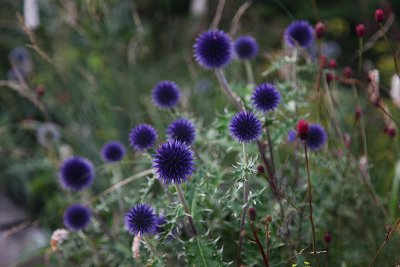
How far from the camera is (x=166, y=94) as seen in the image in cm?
198

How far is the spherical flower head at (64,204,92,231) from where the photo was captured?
6.55 feet

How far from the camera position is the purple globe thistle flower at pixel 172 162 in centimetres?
142

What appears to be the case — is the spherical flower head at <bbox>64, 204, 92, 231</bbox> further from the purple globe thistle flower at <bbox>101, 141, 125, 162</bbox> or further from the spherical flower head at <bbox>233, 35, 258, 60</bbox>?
the spherical flower head at <bbox>233, 35, 258, 60</bbox>

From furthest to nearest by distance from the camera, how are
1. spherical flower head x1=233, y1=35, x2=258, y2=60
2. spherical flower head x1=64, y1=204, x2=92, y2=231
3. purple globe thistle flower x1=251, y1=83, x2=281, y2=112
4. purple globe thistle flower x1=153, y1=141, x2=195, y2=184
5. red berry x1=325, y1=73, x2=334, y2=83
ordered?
spherical flower head x1=233, y1=35, x2=258, y2=60 < spherical flower head x1=64, y1=204, x2=92, y2=231 < red berry x1=325, y1=73, x2=334, y2=83 < purple globe thistle flower x1=251, y1=83, x2=281, y2=112 < purple globe thistle flower x1=153, y1=141, x2=195, y2=184

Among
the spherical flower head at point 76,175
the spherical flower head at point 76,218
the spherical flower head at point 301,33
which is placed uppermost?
the spherical flower head at point 301,33

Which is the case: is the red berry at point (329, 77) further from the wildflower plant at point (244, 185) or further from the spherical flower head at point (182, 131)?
the spherical flower head at point (182, 131)

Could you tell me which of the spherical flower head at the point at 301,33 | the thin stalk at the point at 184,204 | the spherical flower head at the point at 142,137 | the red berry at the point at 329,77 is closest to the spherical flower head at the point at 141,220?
the thin stalk at the point at 184,204

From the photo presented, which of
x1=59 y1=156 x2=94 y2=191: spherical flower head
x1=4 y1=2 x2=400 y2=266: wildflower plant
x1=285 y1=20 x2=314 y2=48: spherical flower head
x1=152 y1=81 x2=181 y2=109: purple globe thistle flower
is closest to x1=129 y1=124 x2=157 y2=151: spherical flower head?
x1=4 y1=2 x2=400 y2=266: wildflower plant

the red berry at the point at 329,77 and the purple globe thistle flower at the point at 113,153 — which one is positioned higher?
the purple globe thistle flower at the point at 113,153

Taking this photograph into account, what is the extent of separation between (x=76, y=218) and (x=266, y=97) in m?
0.96

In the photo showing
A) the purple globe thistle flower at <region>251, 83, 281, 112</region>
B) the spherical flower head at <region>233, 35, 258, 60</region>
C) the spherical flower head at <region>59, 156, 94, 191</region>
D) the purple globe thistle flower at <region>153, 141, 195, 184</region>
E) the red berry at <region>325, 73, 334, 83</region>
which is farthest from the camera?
the spherical flower head at <region>233, 35, 258, 60</region>

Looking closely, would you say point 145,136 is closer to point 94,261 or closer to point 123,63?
point 94,261

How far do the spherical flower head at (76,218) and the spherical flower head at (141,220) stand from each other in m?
0.57

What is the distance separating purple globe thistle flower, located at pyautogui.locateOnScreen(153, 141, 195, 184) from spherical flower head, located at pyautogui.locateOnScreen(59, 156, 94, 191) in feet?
2.57
